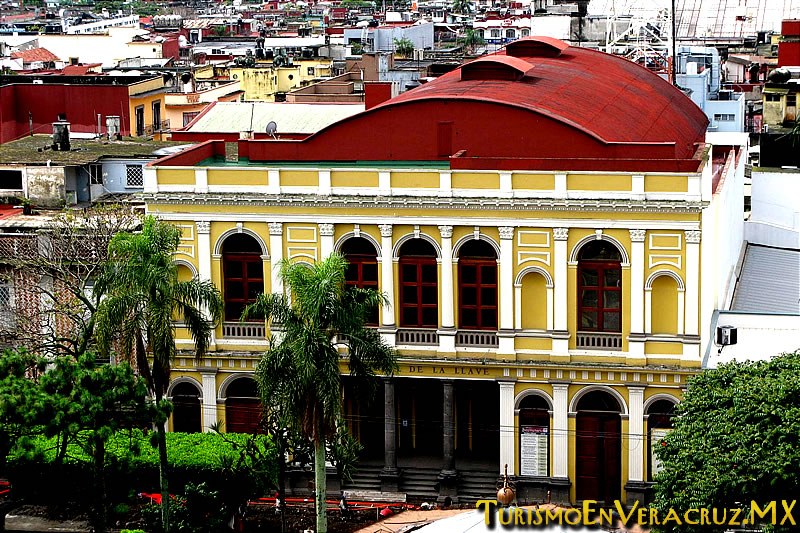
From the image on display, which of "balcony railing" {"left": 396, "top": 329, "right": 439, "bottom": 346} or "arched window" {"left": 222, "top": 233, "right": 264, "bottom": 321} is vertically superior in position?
"arched window" {"left": 222, "top": 233, "right": 264, "bottom": 321}

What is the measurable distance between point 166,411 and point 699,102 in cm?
5393

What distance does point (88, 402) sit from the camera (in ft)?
151

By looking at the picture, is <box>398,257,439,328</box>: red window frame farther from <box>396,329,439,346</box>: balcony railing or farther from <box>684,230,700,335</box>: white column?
<box>684,230,700,335</box>: white column

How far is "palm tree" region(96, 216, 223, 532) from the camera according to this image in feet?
158

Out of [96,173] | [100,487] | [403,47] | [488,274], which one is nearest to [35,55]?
[403,47]

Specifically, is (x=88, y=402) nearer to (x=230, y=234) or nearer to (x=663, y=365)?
(x=230, y=234)

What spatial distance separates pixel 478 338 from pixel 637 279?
5.97 metres

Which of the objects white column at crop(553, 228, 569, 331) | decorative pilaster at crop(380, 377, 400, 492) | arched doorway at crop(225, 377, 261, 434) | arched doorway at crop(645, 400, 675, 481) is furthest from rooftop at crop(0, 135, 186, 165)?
arched doorway at crop(645, 400, 675, 481)

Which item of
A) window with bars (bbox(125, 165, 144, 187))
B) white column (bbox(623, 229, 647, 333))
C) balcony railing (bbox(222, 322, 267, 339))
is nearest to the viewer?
white column (bbox(623, 229, 647, 333))

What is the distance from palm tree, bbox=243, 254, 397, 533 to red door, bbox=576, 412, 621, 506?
9492mm

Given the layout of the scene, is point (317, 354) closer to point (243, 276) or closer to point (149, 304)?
point (149, 304)

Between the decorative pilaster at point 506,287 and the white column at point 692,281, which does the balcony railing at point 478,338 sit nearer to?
the decorative pilaster at point 506,287

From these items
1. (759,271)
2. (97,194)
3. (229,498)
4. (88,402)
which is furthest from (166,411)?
(759,271)

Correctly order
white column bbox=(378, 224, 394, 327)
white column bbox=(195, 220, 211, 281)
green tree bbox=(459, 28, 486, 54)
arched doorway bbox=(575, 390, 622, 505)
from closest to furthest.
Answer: arched doorway bbox=(575, 390, 622, 505)
white column bbox=(378, 224, 394, 327)
white column bbox=(195, 220, 211, 281)
green tree bbox=(459, 28, 486, 54)
